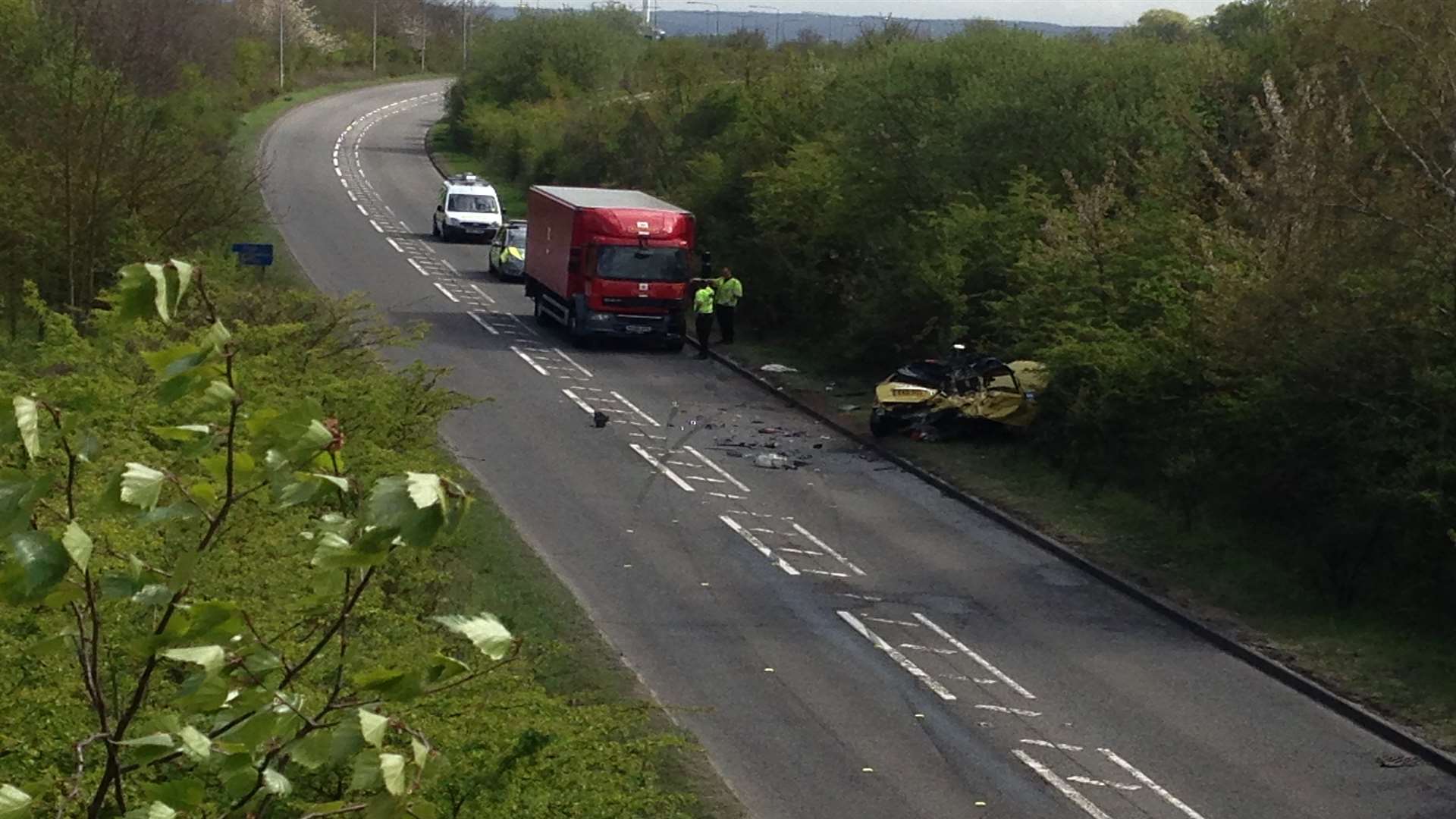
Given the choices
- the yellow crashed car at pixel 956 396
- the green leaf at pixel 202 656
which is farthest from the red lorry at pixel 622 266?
the green leaf at pixel 202 656

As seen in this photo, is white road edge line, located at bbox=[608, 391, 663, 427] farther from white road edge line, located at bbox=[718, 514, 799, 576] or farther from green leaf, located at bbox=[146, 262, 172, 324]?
green leaf, located at bbox=[146, 262, 172, 324]

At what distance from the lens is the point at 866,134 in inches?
1281

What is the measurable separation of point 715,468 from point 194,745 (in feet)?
68.5

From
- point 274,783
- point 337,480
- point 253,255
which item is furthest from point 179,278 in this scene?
point 253,255

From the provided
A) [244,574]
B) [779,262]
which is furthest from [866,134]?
[244,574]

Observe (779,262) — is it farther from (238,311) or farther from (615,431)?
(238,311)

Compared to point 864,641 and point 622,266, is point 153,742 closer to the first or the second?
point 864,641

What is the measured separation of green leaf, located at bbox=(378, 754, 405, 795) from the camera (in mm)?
3758

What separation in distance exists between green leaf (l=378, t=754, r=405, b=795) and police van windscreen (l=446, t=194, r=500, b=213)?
4870 cm

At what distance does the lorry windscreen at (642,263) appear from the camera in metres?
33.6

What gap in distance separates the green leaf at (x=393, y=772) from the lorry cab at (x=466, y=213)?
48.0 meters

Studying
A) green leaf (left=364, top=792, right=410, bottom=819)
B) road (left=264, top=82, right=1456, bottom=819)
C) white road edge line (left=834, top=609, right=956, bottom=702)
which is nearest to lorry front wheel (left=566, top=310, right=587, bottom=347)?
road (left=264, top=82, right=1456, bottom=819)

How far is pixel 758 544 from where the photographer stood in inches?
819

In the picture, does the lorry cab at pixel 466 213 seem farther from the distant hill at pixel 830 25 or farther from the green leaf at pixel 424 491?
the green leaf at pixel 424 491
